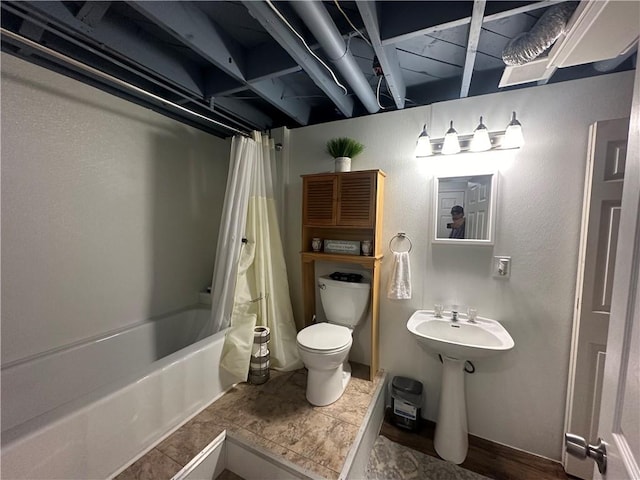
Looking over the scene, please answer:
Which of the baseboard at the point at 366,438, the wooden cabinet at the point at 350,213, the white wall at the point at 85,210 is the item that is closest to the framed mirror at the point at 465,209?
the wooden cabinet at the point at 350,213

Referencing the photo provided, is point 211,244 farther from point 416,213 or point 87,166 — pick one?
point 416,213

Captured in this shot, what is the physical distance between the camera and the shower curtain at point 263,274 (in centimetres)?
199

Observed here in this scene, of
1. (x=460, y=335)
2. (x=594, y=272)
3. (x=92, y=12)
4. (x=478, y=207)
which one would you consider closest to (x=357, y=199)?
(x=478, y=207)

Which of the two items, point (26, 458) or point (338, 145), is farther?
point (338, 145)

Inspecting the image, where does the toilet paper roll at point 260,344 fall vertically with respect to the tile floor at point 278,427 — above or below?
above

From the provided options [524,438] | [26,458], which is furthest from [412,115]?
[26,458]

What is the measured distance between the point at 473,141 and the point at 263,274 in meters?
1.78

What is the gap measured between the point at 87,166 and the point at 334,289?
190 centimetres

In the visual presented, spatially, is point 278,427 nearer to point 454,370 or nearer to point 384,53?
point 454,370

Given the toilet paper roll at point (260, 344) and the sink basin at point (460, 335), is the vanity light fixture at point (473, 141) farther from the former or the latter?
the toilet paper roll at point (260, 344)

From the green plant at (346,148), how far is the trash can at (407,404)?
1.77m

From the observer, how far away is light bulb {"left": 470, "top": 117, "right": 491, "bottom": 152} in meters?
1.54

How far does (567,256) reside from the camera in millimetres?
1471

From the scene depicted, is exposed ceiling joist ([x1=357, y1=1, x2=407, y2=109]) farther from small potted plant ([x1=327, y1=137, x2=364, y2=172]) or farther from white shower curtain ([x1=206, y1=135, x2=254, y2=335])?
white shower curtain ([x1=206, y1=135, x2=254, y2=335])
